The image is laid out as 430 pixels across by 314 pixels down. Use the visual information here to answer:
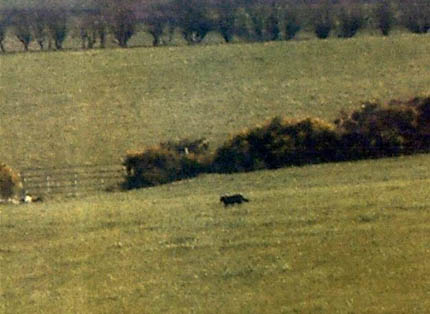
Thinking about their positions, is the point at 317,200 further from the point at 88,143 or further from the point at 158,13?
the point at 158,13

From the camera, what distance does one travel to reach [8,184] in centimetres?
3148

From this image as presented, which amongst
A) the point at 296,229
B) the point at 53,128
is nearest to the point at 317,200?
the point at 296,229

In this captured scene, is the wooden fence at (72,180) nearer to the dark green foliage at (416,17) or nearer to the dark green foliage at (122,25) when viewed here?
the dark green foliage at (122,25)

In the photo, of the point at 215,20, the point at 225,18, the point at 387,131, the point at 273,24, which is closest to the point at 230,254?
the point at 387,131

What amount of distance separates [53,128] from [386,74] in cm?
1819

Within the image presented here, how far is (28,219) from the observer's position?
21125 millimetres

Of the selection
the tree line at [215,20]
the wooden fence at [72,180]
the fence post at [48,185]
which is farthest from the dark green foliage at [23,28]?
the fence post at [48,185]

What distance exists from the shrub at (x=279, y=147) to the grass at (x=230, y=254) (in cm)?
907

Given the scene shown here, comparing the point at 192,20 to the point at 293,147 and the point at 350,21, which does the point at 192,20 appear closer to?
the point at 350,21

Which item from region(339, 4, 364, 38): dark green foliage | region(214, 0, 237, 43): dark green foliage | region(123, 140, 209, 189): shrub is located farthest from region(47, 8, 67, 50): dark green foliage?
region(123, 140, 209, 189): shrub

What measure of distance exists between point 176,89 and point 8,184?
74.7 ft

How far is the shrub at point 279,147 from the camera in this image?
32531mm

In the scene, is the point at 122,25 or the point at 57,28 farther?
the point at 122,25

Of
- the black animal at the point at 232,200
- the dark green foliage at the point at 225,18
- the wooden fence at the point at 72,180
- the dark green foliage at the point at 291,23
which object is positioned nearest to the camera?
the black animal at the point at 232,200
